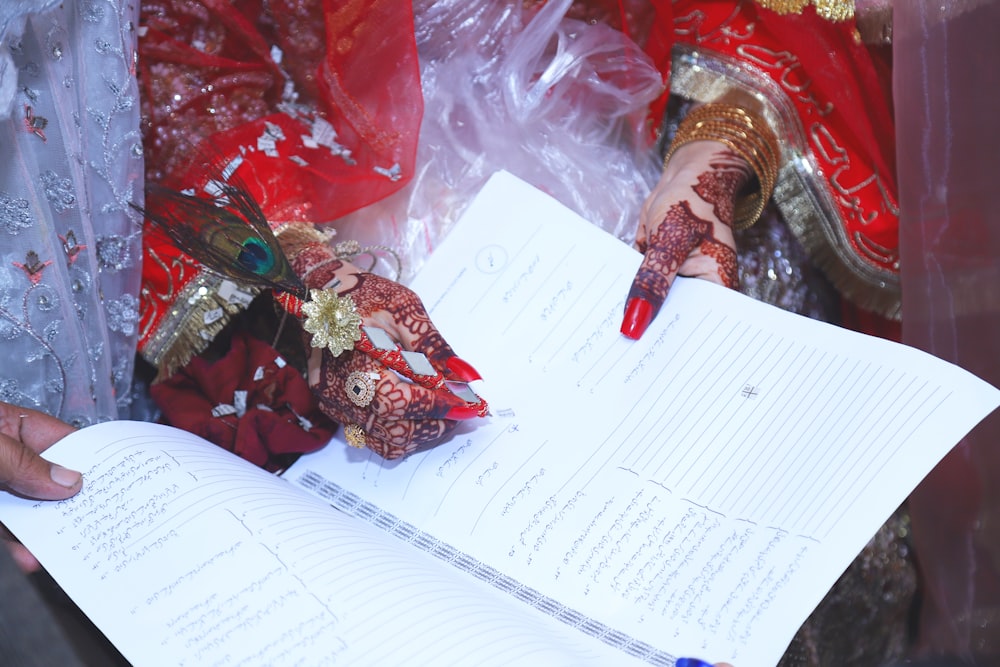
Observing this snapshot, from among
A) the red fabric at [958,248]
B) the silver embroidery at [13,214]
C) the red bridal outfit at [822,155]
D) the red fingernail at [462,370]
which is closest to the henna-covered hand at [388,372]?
the red fingernail at [462,370]

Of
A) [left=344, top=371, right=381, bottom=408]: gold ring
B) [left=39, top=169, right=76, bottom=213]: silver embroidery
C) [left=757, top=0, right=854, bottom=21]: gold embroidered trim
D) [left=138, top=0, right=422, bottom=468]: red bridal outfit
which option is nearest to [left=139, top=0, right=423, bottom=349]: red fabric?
[left=138, top=0, right=422, bottom=468]: red bridal outfit

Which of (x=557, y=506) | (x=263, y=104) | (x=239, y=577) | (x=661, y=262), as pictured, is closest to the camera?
(x=239, y=577)

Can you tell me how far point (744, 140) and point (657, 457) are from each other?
0.38 metres

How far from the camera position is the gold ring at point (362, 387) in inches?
27.3

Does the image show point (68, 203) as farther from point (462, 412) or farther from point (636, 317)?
point (636, 317)

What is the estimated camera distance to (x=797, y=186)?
2.95 feet

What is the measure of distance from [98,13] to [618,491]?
60cm

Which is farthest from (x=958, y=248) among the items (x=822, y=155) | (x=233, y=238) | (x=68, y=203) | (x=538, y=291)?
(x=68, y=203)

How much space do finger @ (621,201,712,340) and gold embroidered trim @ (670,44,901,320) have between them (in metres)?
0.15

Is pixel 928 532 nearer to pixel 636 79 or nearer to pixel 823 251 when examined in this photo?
pixel 823 251

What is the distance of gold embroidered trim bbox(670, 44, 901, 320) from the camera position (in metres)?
0.89

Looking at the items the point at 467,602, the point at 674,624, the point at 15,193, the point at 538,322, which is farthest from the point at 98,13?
the point at 674,624

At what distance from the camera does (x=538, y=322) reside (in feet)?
2.62

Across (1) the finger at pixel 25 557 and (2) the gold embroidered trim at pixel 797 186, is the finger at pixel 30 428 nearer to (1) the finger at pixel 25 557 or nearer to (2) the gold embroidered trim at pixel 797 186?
(1) the finger at pixel 25 557
